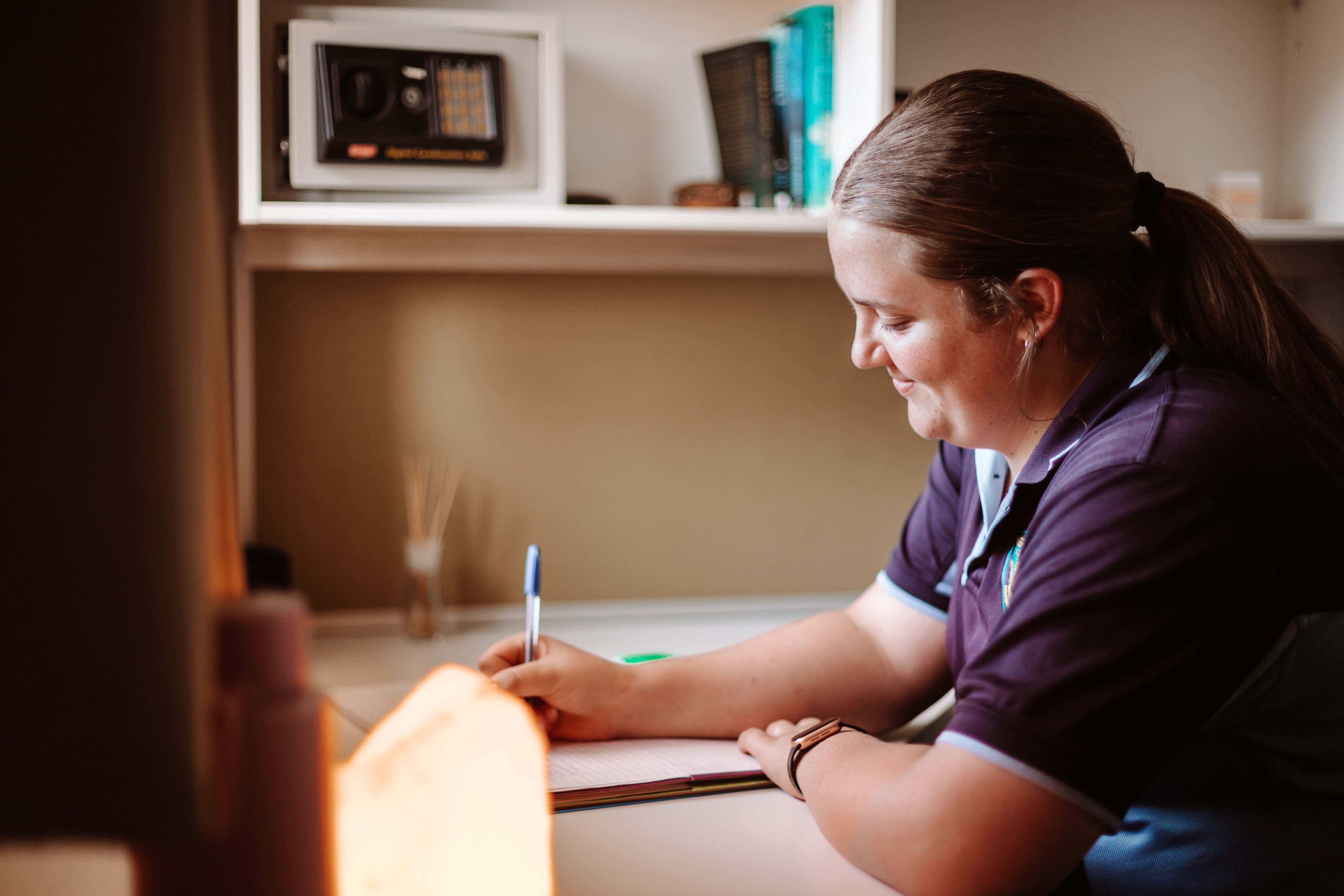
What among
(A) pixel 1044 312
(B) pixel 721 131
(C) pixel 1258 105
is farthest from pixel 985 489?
(C) pixel 1258 105

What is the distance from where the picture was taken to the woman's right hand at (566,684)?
3.09 ft

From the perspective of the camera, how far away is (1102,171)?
79cm

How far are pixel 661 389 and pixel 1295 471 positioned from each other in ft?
3.44

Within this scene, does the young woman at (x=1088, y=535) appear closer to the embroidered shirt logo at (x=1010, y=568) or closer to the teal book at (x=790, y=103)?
the embroidered shirt logo at (x=1010, y=568)

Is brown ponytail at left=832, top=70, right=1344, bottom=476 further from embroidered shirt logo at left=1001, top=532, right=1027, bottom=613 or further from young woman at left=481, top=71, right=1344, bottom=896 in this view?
embroidered shirt logo at left=1001, top=532, right=1027, bottom=613

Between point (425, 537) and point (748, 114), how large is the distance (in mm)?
807

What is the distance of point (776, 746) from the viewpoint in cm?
90

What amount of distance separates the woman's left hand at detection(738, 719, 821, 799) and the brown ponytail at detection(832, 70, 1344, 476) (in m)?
0.43

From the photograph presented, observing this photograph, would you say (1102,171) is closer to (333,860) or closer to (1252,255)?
(1252,255)

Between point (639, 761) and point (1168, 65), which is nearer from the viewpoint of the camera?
point (639, 761)

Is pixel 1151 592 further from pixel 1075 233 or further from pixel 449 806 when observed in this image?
pixel 449 806

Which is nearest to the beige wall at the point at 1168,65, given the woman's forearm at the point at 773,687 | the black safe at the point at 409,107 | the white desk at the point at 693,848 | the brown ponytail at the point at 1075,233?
the black safe at the point at 409,107

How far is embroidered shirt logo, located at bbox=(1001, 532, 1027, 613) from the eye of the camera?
83cm

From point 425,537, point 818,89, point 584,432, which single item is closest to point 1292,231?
point 818,89
